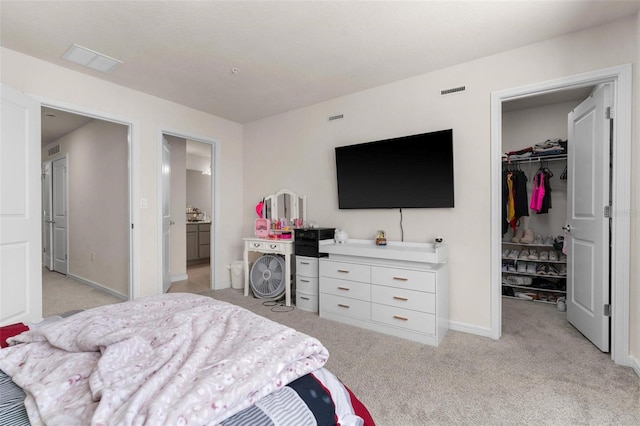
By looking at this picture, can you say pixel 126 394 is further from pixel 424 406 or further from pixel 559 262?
pixel 559 262

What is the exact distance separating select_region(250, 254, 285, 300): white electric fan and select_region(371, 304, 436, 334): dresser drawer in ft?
4.33

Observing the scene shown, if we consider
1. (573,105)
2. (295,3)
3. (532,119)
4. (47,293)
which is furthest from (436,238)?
(47,293)

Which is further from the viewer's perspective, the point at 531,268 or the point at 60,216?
the point at 60,216

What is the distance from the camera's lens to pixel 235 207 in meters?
4.55

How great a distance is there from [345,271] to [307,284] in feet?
1.94

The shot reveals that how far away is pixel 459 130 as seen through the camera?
9.27 ft

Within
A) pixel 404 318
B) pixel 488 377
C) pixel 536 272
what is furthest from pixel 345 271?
pixel 536 272

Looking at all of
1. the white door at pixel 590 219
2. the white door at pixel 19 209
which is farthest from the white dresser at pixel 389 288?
the white door at pixel 19 209

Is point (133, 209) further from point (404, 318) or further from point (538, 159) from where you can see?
point (538, 159)

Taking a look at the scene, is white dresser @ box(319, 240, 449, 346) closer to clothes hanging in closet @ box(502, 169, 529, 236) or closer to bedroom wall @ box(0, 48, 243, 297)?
clothes hanging in closet @ box(502, 169, 529, 236)

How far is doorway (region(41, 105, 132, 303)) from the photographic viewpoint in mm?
3838

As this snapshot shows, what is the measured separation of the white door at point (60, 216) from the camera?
204 inches

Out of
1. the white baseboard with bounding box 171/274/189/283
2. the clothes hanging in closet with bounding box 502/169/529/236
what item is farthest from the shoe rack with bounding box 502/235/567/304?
the white baseboard with bounding box 171/274/189/283

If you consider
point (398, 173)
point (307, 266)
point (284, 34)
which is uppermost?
point (284, 34)
